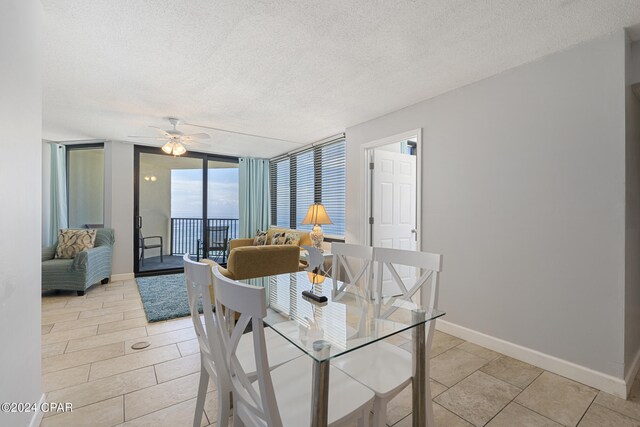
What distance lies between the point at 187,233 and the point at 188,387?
545cm

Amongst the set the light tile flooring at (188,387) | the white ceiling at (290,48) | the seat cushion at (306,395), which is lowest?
the light tile flooring at (188,387)

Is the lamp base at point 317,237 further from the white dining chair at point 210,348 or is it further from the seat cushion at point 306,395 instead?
the seat cushion at point 306,395

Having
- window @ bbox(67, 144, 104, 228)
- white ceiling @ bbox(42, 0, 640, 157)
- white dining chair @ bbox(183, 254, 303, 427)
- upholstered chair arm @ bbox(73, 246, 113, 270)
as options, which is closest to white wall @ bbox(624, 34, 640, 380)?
white ceiling @ bbox(42, 0, 640, 157)

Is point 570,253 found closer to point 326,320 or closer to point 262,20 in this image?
point 326,320

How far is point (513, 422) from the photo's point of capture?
1634 mm

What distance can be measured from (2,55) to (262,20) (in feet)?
4.23

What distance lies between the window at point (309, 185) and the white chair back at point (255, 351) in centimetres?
352

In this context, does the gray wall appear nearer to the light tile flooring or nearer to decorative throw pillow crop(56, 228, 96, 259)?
the light tile flooring

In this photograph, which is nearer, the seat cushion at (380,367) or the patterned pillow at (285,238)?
the seat cushion at (380,367)

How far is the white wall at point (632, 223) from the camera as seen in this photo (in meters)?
1.91

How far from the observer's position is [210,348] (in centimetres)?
122

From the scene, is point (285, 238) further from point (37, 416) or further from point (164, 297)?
point (37, 416)

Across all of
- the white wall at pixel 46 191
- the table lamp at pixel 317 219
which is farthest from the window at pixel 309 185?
the white wall at pixel 46 191

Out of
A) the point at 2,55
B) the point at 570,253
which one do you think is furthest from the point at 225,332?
the point at 570,253
